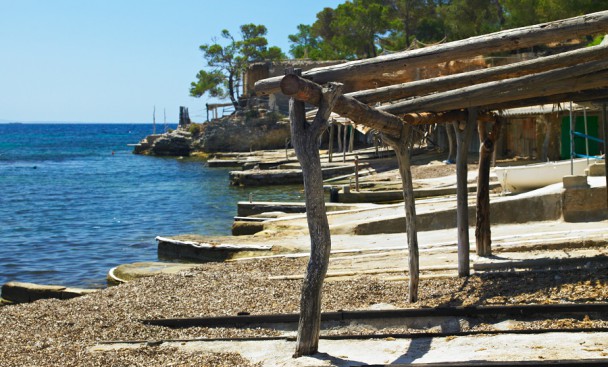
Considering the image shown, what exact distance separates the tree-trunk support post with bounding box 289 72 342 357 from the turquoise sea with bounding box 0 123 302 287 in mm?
9907

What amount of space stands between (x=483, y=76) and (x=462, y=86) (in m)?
0.31

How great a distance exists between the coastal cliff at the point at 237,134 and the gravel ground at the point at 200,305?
4418cm

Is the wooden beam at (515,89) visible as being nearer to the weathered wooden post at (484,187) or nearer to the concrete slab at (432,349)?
the weathered wooden post at (484,187)

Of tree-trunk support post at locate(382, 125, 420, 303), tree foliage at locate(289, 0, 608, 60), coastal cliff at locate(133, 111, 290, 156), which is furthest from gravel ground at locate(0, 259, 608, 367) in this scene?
coastal cliff at locate(133, 111, 290, 156)

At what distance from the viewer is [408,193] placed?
960 centimetres

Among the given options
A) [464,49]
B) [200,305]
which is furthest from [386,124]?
[200,305]

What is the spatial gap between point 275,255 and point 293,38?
286 ft

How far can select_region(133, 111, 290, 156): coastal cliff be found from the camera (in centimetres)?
5775

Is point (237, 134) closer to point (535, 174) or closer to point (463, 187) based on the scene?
point (535, 174)

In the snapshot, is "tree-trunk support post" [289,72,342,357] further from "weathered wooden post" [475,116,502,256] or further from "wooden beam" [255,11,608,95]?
"weathered wooden post" [475,116,502,256]

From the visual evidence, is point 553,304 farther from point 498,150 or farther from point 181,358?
point 498,150

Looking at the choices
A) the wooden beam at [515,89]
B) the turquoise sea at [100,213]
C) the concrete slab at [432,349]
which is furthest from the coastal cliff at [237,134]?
the concrete slab at [432,349]

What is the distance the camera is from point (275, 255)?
48.7 ft

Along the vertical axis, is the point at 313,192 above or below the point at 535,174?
above
